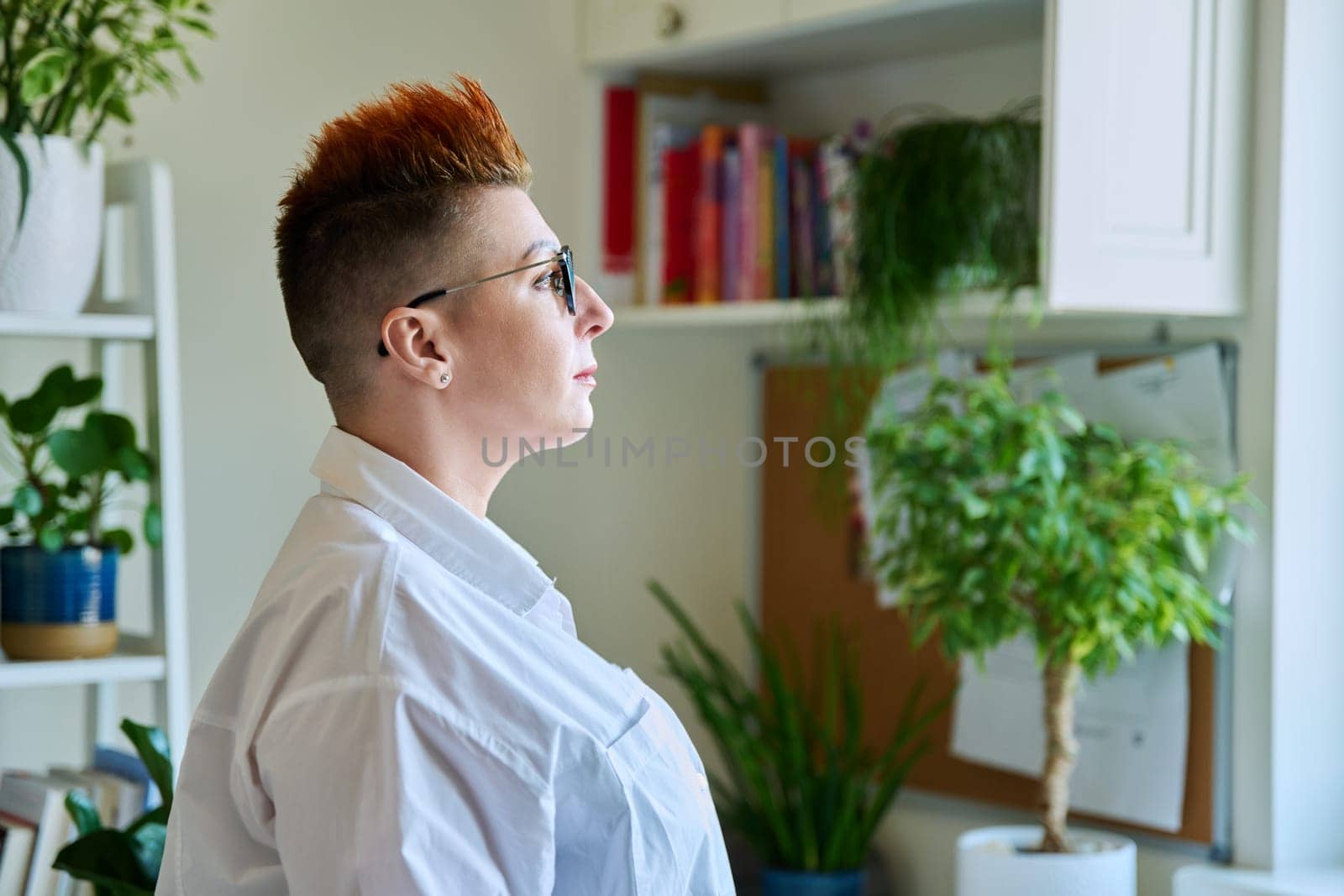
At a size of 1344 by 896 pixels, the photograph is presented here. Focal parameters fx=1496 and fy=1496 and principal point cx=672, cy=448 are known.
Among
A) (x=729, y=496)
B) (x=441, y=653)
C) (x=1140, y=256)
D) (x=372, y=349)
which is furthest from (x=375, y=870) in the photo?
(x=729, y=496)

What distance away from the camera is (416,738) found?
82 cm

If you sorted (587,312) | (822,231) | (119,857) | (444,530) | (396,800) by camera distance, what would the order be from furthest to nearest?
(822,231)
(119,857)
(587,312)
(444,530)
(396,800)

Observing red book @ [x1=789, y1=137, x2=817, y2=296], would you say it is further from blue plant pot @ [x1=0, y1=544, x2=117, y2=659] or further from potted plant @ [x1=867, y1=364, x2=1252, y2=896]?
blue plant pot @ [x1=0, y1=544, x2=117, y2=659]

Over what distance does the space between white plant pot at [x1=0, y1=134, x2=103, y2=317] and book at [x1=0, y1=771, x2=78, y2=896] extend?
48 cm

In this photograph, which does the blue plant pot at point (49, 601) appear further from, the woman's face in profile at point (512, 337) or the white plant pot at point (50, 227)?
the woman's face in profile at point (512, 337)

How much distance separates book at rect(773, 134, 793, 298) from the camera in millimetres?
2070

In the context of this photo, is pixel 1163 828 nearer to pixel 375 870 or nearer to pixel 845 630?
pixel 845 630

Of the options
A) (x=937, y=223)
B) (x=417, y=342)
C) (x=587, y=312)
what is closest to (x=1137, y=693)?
(x=937, y=223)

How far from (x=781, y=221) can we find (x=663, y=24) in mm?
317

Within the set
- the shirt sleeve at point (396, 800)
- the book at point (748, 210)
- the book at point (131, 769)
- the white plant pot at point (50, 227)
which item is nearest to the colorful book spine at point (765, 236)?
the book at point (748, 210)

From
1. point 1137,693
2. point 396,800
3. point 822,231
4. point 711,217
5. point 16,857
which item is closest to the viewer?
point 396,800

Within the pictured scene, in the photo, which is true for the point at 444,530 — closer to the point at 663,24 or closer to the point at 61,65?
the point at 61,65

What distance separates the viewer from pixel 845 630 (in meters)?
2.31

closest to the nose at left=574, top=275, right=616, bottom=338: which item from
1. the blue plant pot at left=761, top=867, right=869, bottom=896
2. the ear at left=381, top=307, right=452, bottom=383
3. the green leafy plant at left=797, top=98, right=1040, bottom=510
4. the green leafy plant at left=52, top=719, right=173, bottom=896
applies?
the ear at left=381, top=307, right=452, bottom=383
